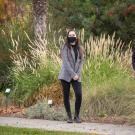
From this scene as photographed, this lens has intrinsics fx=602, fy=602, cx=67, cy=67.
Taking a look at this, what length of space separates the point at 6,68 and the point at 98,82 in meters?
3.76

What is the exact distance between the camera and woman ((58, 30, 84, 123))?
13000 mm

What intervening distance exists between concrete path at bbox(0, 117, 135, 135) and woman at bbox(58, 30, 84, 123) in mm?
421

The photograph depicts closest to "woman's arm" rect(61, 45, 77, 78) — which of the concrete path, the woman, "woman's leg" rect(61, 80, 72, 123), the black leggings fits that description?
the woman

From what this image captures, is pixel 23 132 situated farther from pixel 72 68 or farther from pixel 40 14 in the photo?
pixel 40 14

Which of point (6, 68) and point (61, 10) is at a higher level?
point (61, 10)

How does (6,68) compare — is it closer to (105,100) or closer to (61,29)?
(61,29)

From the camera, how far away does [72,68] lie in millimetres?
13070

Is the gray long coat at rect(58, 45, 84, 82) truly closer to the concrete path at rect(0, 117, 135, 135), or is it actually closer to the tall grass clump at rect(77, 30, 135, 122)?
the concrete path at rect(0, 117, 135, 135)

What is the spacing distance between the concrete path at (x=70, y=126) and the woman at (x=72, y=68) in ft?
1.38

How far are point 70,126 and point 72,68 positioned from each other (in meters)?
1.28

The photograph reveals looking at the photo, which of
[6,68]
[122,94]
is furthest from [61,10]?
[122,94]

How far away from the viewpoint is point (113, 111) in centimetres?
1395

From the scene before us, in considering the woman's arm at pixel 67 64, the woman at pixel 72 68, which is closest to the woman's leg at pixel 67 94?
the woman at pixel 72 68

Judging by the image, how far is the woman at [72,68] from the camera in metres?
13.0
